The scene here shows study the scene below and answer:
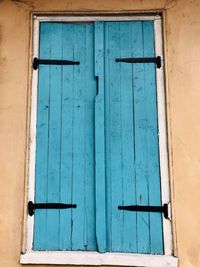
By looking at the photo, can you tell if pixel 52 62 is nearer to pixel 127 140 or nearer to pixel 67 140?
pixel 67 140

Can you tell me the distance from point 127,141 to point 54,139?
0.66 meters

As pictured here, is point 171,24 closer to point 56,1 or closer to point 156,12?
point 156,12

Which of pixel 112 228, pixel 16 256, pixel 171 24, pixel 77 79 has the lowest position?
pixel 16 256

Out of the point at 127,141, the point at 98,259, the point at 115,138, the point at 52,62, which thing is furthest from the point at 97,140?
the point at 98,259

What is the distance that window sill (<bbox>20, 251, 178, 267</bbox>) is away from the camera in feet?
10.3

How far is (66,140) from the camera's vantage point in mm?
3471

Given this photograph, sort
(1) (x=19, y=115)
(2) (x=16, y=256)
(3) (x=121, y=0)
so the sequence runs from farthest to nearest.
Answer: (3) (x=121, y=0)
(1) (x=19, y=115)
(2) (x=16, y=256)

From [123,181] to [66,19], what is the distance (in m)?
1.68

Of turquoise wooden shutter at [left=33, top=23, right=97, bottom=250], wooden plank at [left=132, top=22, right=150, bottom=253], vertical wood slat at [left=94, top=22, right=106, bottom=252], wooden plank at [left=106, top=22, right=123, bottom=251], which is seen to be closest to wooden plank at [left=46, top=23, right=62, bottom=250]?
turquoise wooden shutter at [left=33, top=23, right=97, bottom=250]

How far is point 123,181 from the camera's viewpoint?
11.1ft

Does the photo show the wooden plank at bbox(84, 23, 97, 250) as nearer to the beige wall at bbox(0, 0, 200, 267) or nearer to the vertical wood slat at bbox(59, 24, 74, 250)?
the vertical wood slat at bbox(59, 24, 74, 250)

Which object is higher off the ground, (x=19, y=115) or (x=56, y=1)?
(x=56, y=1)

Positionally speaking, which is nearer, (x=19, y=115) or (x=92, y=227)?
(x=92, y=227)

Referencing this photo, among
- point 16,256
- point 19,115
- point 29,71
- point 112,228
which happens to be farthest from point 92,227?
point 29,71
